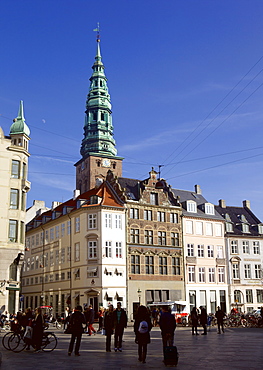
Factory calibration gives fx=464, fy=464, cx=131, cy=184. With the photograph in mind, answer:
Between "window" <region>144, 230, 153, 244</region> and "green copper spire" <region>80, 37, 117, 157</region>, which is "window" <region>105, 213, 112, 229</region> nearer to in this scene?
"window" <region>144, 230, 153, 244</region>

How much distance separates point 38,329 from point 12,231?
25414 millimetres

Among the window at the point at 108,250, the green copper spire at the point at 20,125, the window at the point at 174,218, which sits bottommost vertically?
the window at the point at 108,250

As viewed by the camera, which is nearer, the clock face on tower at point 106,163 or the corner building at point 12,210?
the corner building at point 12,210

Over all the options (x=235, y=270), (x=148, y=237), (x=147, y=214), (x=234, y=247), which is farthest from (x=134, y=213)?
(x=235, y=270)

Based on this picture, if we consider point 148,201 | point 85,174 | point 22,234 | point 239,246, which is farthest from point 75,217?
point 85,174

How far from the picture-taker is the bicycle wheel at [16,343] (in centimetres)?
1880

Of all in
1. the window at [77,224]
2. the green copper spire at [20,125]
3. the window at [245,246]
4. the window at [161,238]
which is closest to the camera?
the green copper spire at [20,125]

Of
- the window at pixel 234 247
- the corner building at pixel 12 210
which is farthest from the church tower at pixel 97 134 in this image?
the corner building at pixel 12 210

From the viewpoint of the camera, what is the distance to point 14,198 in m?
42.6

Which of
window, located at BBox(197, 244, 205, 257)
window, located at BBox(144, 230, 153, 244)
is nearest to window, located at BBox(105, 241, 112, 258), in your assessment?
window, located at BBox(144, 230, 153, 244)

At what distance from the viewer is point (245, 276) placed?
65812mm

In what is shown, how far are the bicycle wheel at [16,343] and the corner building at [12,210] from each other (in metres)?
22.0

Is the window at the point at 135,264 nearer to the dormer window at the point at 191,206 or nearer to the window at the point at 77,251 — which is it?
the window at the point at 77,251

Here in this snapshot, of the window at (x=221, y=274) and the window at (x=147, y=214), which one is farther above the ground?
the window at (x=147, y=214)
